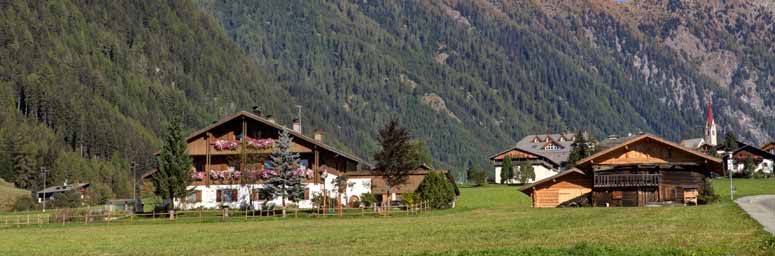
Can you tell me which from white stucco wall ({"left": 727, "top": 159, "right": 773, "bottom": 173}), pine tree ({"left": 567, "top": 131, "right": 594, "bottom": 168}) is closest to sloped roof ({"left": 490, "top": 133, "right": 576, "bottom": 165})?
pine tree ({"left": 567, "top": 131, "right": 594, "bottom": 168})

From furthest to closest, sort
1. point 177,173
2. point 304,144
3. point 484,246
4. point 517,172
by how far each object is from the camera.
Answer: point 517,172 → point 304,144 → point 177,173 → point 484,246

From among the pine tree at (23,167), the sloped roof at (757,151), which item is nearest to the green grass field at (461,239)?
the sloped roof at (757,151)

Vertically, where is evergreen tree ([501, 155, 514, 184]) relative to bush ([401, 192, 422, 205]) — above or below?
above

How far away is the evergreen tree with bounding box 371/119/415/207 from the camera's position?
72500mm

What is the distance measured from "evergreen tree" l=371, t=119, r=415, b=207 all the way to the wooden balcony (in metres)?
14.5

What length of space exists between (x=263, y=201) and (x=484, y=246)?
4599 cm

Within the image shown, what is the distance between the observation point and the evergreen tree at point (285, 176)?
2761 inches

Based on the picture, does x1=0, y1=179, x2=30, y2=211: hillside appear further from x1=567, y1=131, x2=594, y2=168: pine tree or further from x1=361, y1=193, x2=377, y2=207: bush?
x1=567, y1=131, x2=594, y2=168: pine tree

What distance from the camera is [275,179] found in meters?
69.9

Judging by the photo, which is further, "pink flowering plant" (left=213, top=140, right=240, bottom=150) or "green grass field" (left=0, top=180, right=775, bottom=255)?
"pink flowering plant" (left=213, top=140, right=240, bottom=150)

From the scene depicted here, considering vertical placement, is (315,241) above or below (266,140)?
below

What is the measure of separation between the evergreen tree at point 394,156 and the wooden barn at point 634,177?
376 inches

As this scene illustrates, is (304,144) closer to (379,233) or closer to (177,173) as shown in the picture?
(177,173)

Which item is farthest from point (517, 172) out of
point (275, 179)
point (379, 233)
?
point (379, 233)
